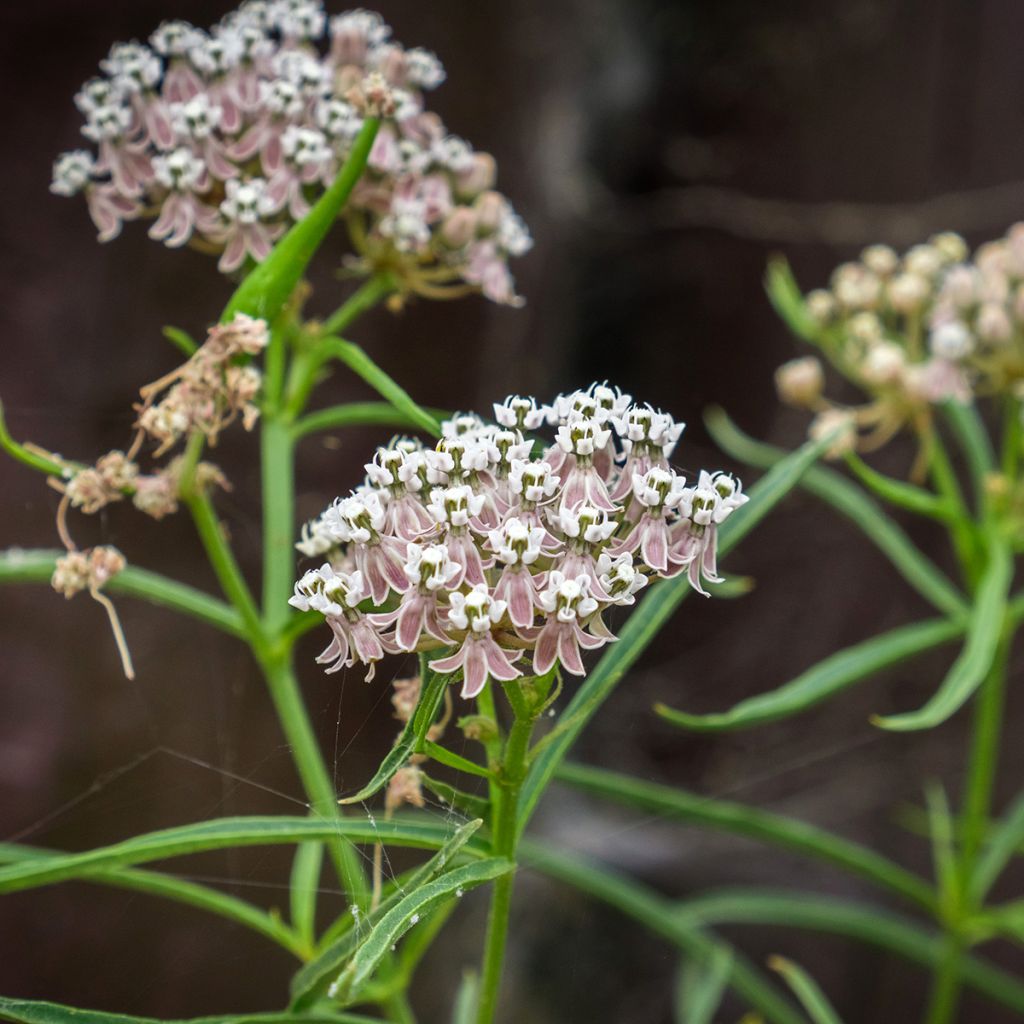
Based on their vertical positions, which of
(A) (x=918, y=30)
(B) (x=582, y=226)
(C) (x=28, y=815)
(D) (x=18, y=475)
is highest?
(A) (x=918, y=30)

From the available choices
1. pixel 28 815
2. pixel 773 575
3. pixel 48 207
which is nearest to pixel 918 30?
pixel 773 575

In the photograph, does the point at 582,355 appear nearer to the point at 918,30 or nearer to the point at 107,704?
the point at 918,30

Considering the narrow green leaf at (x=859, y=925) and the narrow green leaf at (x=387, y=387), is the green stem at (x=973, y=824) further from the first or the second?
the narrow green leaf at (x=387, y=387)

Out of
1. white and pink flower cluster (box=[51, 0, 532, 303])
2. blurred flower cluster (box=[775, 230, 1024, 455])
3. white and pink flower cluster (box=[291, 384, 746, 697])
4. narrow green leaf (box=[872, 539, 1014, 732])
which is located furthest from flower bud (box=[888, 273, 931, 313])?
white and pink flower cluster (box=[291, 384, 746, 697])

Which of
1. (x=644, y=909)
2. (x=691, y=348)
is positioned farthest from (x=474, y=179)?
(x=691, y=348)

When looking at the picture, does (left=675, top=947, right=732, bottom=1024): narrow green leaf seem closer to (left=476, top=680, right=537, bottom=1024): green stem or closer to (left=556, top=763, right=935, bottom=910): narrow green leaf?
(left=556, top=763, right=935, bottom=910): narrow green leaf

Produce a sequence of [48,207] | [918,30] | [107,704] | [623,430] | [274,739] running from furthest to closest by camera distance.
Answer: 1. [918,30]
2. [107,704]
3. [48,207]
4. [274,739]
5. [623,430]

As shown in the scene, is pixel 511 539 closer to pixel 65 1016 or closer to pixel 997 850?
pixel 65 1016
